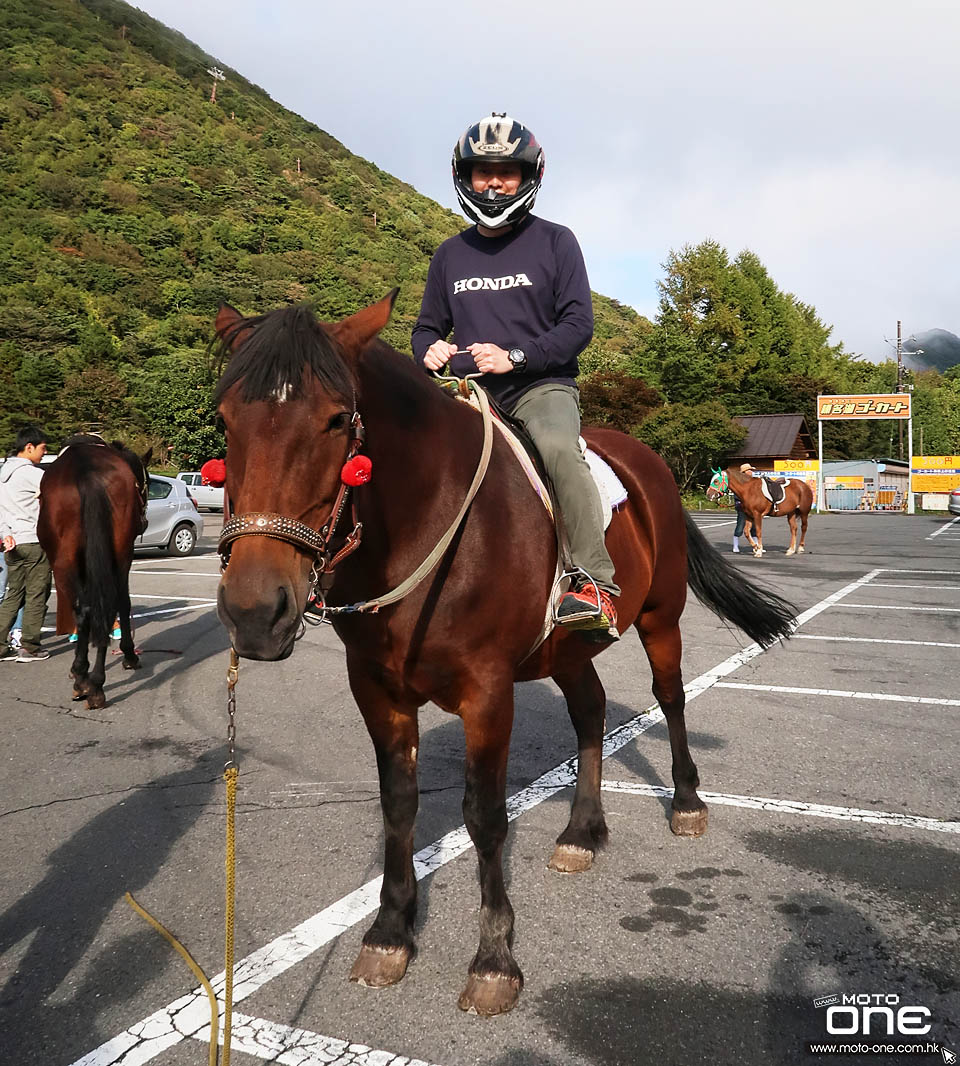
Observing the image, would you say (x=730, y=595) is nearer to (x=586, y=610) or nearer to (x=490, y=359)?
(x=586, y=610)

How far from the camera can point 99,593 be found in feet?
22.7

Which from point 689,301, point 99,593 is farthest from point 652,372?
point 99,593

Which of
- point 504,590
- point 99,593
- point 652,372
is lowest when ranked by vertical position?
point 99,593

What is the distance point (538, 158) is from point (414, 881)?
118 inches

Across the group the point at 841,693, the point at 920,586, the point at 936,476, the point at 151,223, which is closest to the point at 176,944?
the point at 841,693

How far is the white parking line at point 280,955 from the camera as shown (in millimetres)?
2406

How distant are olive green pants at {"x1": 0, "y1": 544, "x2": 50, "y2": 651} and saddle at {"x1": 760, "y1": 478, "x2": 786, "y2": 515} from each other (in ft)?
49.2

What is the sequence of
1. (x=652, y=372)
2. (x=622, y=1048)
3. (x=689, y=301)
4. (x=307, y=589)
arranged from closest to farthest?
(x=307, y=589) < (x=622, y=1048) < (x=652, y=372) < (x=689, y=301)

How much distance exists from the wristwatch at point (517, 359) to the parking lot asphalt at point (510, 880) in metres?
2.19

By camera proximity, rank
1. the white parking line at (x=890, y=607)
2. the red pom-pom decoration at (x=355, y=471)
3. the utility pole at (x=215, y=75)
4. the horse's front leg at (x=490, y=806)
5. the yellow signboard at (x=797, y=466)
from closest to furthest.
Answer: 1. the red pom-pom decoration at (x=355, y=471)
2. the horse's front leg at (x=490, y=806)
3. the white parking line at (x=890, y=607)
4. the yellow signboard at (x=797, y=466)
5. the utility pole at (x=215, y=75)

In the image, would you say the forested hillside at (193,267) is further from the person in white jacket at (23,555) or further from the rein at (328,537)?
the rein at (328,537)

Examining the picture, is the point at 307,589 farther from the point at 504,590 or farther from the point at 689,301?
the point at 689,301

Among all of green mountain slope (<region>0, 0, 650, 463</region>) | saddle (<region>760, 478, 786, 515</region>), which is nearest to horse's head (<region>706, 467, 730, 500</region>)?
saddle (<region>760, 478, 786, 515</region>)

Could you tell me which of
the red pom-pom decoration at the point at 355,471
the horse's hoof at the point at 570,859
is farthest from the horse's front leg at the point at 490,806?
the red pom-pom decoration at the point at 355,471
